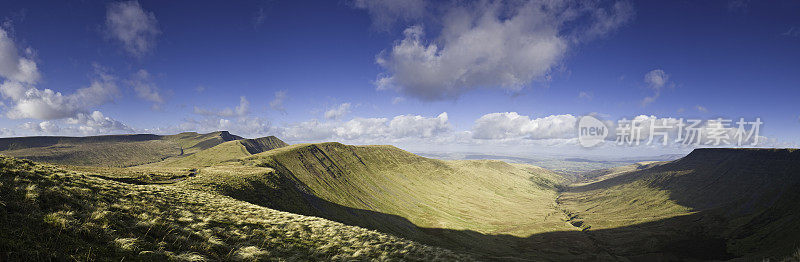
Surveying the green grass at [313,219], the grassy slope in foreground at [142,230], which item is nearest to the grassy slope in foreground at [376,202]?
the green grass at [313,219]

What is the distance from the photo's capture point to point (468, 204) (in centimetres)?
19888

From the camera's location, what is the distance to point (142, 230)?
1452cm

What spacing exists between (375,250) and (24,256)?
18.2m

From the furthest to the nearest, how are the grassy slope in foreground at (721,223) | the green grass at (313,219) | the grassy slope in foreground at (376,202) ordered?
1. the grassy slope in foreground at (721,223)
2. the grassy slope in foreground at (376,202)
3. the green grass at (313,219)

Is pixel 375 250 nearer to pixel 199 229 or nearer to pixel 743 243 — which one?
pixel 199 229

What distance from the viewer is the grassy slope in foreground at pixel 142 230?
10266 mm

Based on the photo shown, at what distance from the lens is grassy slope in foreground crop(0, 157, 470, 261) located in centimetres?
1027


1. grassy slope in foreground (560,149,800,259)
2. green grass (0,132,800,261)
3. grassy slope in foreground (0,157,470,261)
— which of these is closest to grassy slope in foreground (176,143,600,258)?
green grass (0,132,800,261)

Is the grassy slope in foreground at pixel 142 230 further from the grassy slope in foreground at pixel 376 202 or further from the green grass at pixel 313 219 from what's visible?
the grassy slope in foreground at pixel 376 202

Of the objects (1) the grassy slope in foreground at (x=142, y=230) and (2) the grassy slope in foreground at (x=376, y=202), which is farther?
(2) the grassy slope in foreground at (x=376, y=202)

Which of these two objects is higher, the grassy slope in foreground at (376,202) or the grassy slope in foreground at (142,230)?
the grassy slope in foreground at (142,230)

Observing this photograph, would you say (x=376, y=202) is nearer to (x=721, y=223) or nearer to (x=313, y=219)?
(x=313, y=219)

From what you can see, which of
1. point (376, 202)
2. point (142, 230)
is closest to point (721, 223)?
point (376, 202)

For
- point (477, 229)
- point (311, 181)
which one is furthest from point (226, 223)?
point (477, 229)
